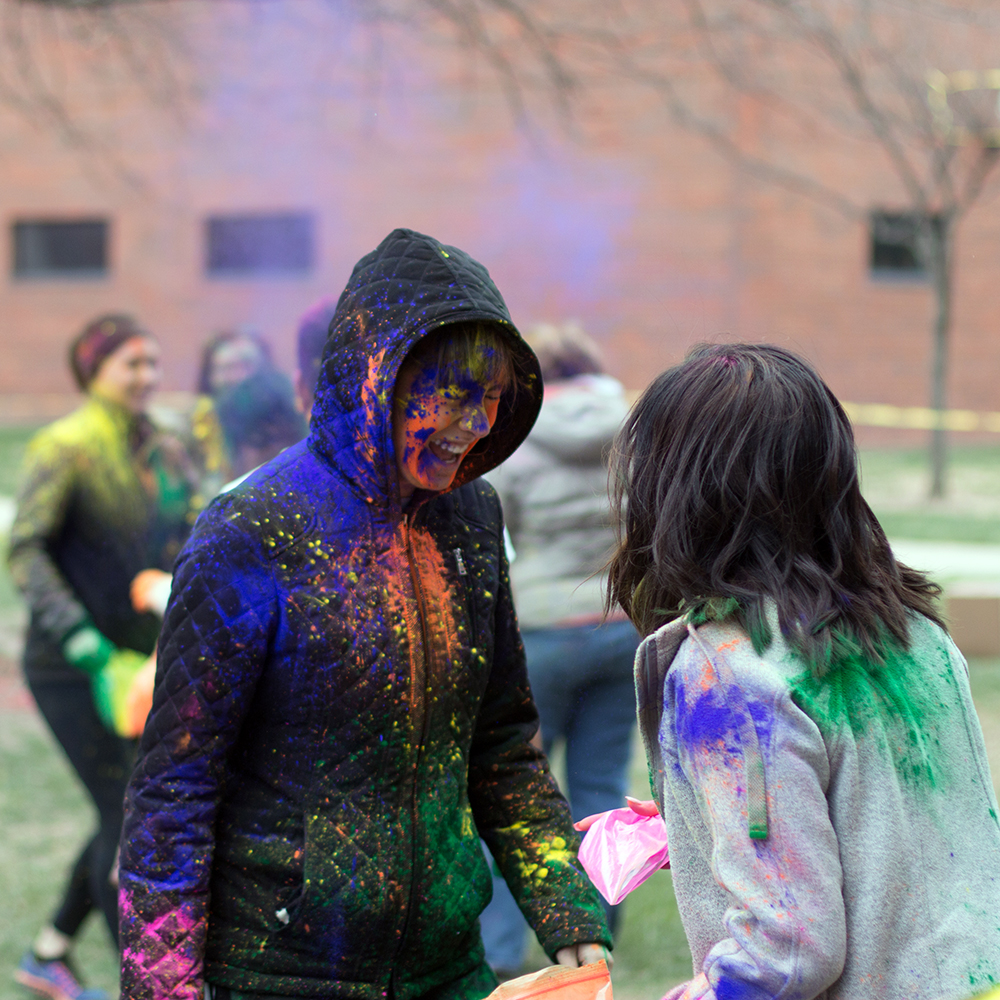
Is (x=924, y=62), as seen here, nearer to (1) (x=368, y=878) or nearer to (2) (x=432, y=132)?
(2) (x=432, y=132)

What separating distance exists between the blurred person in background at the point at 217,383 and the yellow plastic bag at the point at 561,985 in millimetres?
2536

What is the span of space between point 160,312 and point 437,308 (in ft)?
54.2

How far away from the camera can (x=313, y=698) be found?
1536mm

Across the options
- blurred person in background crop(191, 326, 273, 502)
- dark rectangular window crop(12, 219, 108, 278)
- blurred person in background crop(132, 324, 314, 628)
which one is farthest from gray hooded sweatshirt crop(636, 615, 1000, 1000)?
dark rectangular window crop(12, 219, 108, 278)

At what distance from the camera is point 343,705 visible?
1540 millimetres

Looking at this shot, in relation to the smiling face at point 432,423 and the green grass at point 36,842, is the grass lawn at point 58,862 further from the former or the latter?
the smiling face at point 432,423

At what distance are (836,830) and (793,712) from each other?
0.44ft

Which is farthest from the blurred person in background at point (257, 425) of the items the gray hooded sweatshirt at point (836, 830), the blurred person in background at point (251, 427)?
the gray hooded sweatshirt at point (836, 830)

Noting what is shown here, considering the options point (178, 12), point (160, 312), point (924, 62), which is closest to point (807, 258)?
point (924, 62)

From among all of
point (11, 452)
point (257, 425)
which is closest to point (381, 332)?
point (257, 425)

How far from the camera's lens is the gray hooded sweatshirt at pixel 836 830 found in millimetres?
1184

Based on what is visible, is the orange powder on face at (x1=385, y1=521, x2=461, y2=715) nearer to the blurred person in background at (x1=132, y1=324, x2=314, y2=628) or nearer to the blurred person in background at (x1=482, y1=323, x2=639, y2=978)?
the blurred person in background at (x1=482, y1=323, x2=639, y2=978)

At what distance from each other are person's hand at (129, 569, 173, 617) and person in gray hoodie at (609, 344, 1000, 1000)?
7.20 ft

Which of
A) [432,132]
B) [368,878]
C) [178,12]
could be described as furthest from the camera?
[432,132]
